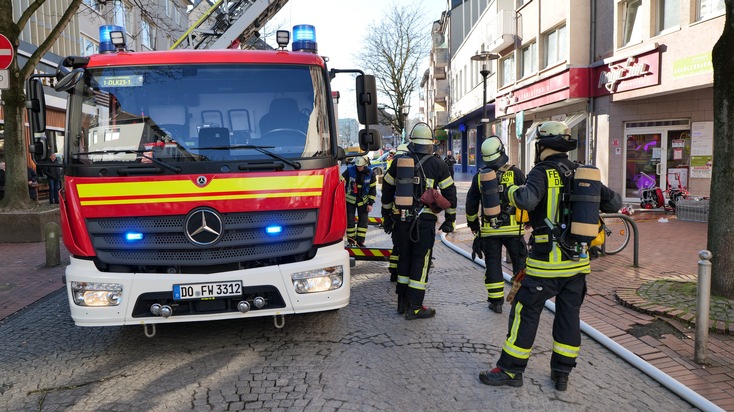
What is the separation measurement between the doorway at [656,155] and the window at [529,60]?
6214mm

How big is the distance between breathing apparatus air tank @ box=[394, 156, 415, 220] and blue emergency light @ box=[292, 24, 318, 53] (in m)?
1.36

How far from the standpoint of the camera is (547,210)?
12.0ft

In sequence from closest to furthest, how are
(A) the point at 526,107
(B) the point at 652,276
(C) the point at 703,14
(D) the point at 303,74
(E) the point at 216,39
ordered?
(D) the point at 303,74 < (B) the point at 652,276 < (E) the point at 216,39 < (C) the point at 703,14 < (A) the point at 526,107

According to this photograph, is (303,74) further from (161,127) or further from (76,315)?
(76,315)

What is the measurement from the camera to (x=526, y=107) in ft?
67.9

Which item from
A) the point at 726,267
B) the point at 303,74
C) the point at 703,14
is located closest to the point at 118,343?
the point at 303,74

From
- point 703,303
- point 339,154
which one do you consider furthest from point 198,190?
point 703,303

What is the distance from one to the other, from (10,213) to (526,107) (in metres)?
16.9

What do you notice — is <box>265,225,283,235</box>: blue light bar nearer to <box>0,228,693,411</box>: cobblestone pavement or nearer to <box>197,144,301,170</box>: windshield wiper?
<box>197,144,301,170</box>: windshield wiper

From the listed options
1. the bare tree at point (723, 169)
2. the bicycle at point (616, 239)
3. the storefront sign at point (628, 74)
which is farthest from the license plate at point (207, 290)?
the storefront sign at point (628, 74)

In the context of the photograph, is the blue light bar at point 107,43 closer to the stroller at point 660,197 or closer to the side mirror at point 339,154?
the side mirror at point 339,154

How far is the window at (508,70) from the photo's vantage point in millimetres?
23312

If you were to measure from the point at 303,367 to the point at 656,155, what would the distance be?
44.5 ft

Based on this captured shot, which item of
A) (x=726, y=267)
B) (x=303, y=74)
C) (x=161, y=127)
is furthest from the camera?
(x=726, y=267)
